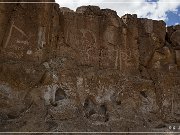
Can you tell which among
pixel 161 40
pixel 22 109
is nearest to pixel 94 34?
pixel 161 40

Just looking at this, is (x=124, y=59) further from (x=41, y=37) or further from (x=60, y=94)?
(x=41, y=37)

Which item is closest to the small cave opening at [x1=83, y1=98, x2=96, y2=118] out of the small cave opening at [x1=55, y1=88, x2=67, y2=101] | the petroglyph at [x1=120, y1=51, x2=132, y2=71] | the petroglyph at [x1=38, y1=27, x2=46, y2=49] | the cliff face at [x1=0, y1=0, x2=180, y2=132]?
the cliff face at [x1=0, y1=0, x2=180, y2=132]

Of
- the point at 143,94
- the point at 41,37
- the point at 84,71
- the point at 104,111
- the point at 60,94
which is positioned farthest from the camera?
the point at 143,94

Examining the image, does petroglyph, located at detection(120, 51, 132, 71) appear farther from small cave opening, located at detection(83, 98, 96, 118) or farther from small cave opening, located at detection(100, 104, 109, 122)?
small cave opening, located at detection(83, 98, 96, 118)

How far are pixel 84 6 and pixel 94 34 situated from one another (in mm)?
1897

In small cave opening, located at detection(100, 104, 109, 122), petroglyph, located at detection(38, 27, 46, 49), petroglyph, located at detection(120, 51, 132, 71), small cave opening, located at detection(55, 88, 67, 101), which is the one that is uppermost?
petroglyph, located at detection(38, 27, 46, 49)

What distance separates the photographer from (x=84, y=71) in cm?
2084

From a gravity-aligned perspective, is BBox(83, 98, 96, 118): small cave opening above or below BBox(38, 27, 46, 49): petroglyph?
below

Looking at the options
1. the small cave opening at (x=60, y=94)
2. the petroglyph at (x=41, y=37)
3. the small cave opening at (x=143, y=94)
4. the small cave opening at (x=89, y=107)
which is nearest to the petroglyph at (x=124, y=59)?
the small cave opening at (x=143, y=94)

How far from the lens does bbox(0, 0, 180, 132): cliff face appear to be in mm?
18859

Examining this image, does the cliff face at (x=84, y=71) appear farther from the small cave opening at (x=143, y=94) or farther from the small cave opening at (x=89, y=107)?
the small cave opening at (x=143, y=94)

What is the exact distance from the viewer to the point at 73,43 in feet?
69.5

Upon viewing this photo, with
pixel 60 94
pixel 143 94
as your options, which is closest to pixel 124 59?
pixel 143 94

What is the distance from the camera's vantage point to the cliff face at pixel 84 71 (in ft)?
61.9
